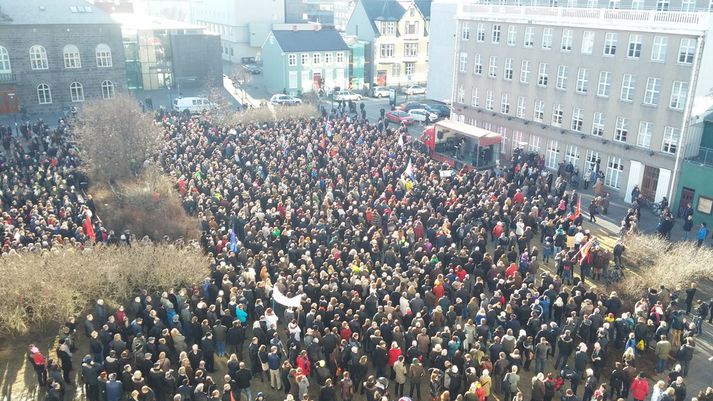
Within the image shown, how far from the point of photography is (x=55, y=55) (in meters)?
50.8

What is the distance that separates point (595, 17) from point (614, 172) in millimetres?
8957

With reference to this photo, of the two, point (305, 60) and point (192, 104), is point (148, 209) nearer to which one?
point (192, 104)

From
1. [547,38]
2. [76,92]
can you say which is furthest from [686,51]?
[76,92]

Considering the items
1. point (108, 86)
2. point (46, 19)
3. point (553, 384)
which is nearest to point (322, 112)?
point (108, 86)

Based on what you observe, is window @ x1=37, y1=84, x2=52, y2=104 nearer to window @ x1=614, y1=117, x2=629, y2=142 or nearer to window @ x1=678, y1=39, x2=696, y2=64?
window @ x1=614, y1=117, x2=629, y2=142

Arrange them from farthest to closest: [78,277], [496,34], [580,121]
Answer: [496,34] → [580,121] → [78,277]

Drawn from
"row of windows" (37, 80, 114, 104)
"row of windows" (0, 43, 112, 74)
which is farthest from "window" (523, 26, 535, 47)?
"row of windows" (0, 43, 112, 74)

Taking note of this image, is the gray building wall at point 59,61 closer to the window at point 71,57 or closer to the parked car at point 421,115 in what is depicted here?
the window at point 71,57

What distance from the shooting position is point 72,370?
16547 millimetres

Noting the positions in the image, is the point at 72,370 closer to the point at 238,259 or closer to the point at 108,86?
the point at 238,259

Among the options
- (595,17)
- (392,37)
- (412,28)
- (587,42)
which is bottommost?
(392,37)

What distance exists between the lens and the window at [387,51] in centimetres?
6819

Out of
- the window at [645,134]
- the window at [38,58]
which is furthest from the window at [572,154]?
the window at [38,58]

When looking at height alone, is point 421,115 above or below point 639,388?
above
